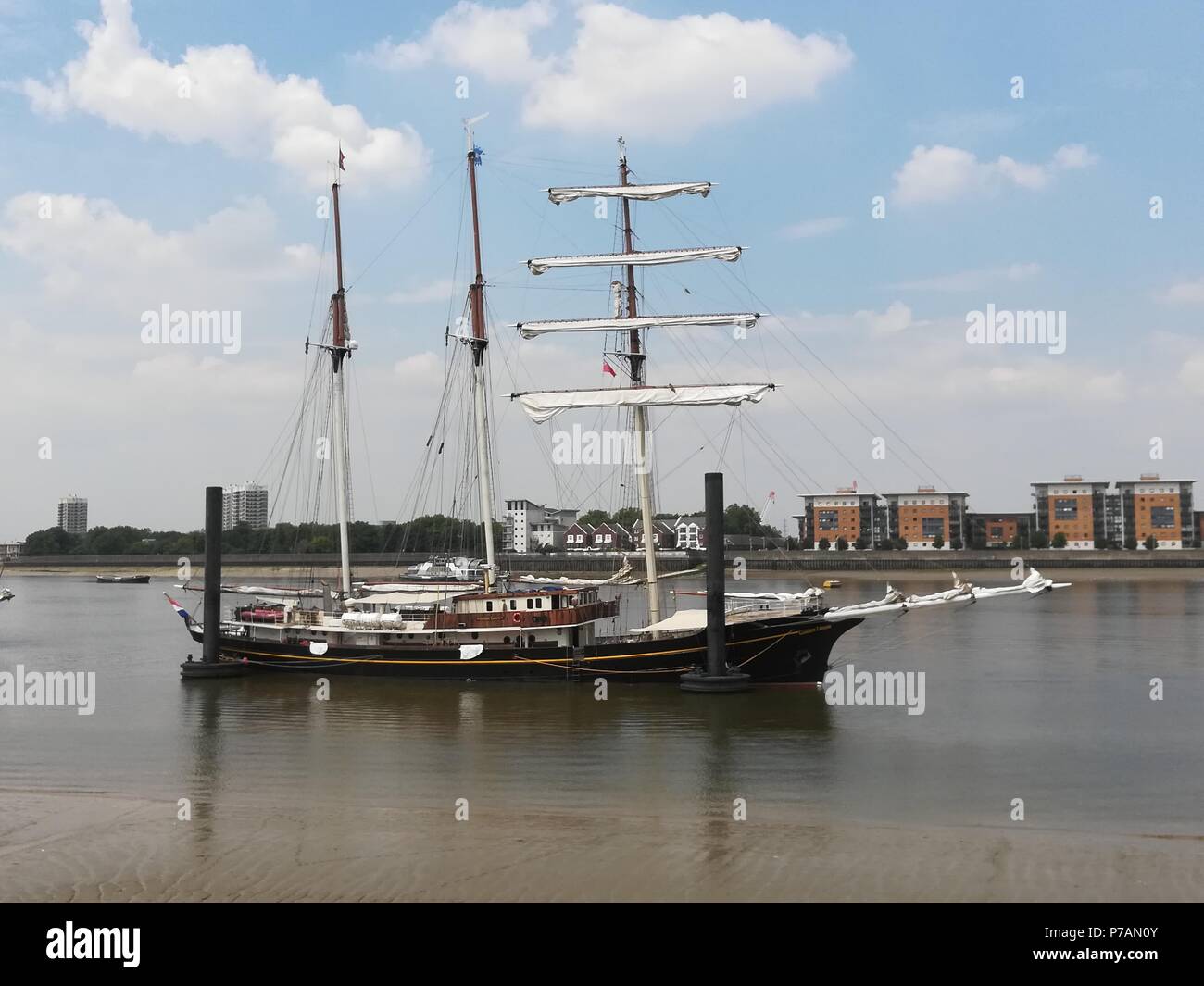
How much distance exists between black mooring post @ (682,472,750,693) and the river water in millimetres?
548

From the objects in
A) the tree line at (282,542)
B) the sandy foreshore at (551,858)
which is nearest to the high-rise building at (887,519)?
the tree line at (282,542)

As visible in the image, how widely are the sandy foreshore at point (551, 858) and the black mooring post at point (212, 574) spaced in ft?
72.8

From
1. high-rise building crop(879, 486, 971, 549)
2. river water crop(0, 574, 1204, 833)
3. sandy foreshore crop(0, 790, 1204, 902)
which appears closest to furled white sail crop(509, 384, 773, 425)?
river water crop(0, 574, 1204, 833)

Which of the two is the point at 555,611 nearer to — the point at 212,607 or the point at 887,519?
the point at 212,607

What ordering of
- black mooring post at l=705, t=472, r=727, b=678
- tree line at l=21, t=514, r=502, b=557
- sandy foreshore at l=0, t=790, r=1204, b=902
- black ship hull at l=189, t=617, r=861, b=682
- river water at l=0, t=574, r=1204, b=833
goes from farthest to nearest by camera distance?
1. tree line at l=21, t=514, r=502, b=557
2. black ship hull at l=189, t=617, r=861, b=682
3. black mooring post at l=705, t=472, r=727, b=678
4. river water at l=0, t=574, r=1204, b=833
5. sandy foreshore at l=0, t=790, r=1204, b=902

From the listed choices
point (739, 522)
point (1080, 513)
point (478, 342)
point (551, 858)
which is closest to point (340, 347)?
point (478, 342)

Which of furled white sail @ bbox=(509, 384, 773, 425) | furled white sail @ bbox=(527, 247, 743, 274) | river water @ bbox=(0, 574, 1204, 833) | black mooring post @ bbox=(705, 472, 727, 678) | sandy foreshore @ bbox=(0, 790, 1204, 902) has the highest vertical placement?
furled white sail @ bbox=(527, 247, 743, 274)

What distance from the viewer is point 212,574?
4144 cm

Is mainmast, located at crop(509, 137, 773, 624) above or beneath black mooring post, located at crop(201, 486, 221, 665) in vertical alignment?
above

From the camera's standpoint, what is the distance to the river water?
2141 cm

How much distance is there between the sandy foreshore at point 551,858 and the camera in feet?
47.2

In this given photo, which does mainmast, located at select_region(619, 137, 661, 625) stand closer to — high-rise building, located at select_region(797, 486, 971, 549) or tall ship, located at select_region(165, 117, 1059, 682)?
tall ship, located at select_region(165, 117, 1059, 682)

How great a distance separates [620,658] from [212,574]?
665 inches

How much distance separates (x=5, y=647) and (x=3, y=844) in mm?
48829
